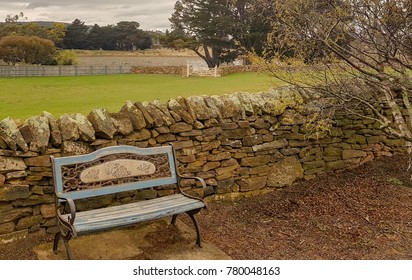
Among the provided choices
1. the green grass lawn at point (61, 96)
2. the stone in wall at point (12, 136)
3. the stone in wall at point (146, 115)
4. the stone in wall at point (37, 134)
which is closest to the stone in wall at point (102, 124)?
the stone in wall at point (146, 115)

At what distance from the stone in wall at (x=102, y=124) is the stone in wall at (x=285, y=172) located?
2.22 m

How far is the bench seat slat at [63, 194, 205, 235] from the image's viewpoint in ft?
11.6

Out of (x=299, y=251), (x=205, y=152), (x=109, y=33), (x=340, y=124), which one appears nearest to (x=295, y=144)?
(x=340, y=124)

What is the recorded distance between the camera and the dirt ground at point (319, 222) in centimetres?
403

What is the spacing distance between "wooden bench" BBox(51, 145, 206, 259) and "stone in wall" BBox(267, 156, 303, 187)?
68.1 inches

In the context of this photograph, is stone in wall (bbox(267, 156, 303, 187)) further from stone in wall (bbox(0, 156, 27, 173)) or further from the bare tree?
stone in wall (bbox(0, 156, 27, 173))

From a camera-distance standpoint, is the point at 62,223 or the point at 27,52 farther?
the point at 27,52

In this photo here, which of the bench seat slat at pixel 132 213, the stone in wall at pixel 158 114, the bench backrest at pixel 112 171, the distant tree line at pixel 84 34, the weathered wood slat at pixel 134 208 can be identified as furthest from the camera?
the distant tree line at pixel 84 34

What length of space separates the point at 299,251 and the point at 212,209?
4.42ft

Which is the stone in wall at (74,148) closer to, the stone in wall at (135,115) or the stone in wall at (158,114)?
the stone in wall at (135,115)

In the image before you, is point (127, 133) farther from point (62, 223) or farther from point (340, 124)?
point (340, 124)

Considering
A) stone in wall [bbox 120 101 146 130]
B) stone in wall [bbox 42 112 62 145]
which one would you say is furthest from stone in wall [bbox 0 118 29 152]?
stone in wall [bbox 120 101 146 130]

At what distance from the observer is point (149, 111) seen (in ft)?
15.6
